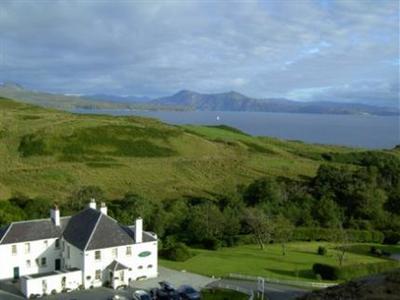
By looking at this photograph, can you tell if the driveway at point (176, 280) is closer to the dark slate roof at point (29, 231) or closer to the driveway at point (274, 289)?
the driveway at point (274, 289)

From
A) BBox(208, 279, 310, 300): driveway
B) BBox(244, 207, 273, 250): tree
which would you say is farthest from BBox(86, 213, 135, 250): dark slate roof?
BBox(244, 207, 273, 250): tree

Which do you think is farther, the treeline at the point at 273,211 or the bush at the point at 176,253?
the treeline at the point at 273,211

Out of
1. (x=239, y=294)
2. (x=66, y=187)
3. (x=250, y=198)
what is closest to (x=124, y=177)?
(x=66, y=187)

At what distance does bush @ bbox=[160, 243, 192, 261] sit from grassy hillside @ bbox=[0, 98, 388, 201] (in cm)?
2790

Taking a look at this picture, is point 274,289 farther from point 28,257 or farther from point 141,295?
point 28,257

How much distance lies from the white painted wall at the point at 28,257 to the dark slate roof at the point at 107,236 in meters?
4.28

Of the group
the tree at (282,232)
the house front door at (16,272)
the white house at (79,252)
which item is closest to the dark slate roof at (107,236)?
the white house at (79,252)

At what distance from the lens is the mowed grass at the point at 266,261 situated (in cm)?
4359

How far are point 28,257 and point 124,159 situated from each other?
2199 inches

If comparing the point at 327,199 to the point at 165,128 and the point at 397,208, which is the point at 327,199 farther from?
the point at 165,128

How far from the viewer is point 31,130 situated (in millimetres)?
103875

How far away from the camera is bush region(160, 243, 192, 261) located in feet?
153

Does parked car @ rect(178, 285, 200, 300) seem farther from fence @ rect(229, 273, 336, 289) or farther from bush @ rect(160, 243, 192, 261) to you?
bush @ rect(160, 243, 192, 261)

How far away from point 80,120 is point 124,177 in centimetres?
3348
